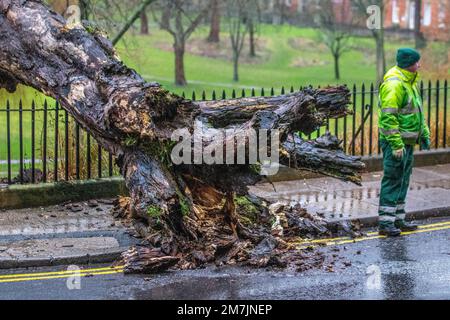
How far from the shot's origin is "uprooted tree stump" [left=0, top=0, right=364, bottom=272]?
917cm

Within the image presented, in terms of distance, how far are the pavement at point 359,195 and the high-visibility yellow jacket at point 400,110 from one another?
113 centimetres

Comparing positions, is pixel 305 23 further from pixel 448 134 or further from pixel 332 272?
pixel 332 272

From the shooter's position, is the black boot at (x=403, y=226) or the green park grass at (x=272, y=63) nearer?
the black boot at (x=403, y=226)

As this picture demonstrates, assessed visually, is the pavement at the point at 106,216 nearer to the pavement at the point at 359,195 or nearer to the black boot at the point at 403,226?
the pavement at the point at 359,195

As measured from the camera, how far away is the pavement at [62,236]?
923cm

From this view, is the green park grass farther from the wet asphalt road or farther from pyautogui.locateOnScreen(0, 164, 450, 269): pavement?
the wet asphalt road

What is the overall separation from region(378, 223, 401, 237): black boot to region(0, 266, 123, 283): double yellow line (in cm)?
313

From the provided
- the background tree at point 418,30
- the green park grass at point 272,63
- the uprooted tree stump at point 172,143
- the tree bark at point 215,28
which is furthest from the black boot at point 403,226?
the background tree at point 418,30

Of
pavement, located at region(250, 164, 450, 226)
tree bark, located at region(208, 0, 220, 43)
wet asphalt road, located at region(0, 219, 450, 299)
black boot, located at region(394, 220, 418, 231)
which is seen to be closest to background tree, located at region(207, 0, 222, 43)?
tree bark, located at region(208, 0, 220, 43)

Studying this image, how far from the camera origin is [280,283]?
8.48m

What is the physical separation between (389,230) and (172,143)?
2700 millimetres

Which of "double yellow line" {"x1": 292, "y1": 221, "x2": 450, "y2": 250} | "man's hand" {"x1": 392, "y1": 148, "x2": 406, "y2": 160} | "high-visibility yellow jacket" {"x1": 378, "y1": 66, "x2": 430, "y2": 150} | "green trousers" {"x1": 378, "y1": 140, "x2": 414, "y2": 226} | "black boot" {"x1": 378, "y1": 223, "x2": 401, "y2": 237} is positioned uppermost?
"high-visibility yellow jacket" {"x1": 378, "y1": 66, "x2": 430, "y2": 150}

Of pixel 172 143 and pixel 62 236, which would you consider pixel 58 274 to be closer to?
pixel 62 236

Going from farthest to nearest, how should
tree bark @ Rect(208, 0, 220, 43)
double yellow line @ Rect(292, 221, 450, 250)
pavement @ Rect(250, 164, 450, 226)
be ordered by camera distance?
1. tree bark @ Rect(208, 0, 220, 43)
2. pavement @ Rect(250, 164, 450, 226)
3. double yellow line @ Rect(292, 221, 450, 250)
